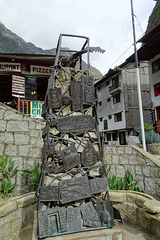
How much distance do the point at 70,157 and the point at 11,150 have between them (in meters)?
3.34

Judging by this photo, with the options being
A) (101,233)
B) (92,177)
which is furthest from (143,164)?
(101,233)

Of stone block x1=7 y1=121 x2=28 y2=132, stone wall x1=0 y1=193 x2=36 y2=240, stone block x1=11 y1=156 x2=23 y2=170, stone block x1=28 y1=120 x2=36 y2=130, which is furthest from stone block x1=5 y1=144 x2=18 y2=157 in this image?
stone wall x1=0 y1=193 x2=36 y2=240

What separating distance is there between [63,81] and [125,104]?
15.2 m

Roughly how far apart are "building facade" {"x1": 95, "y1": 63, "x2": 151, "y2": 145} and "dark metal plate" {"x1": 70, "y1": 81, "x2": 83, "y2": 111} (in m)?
14.2

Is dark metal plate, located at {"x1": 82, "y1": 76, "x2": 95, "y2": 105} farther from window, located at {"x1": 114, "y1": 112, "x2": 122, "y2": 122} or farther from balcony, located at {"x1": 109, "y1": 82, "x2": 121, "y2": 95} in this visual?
window, located at {"x1": 114, "y1": 112, "x2": 122, "y2": 122}

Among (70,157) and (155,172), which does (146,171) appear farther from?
(70,157)

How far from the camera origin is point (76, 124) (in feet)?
9.72

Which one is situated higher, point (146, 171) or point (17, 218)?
point (146, 171)

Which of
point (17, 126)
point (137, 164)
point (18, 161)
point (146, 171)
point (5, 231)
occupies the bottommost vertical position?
point (5, 231)

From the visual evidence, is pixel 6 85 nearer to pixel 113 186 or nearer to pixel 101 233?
pixel 113 186

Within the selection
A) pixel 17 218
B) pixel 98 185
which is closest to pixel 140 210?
pixel 98 185

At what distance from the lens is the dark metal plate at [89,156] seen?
2.84 meters

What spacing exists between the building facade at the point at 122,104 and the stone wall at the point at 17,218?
554 inches

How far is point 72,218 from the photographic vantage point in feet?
8.26
